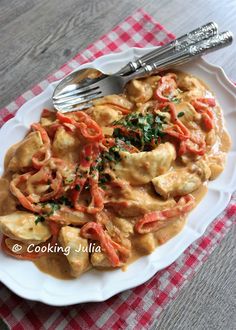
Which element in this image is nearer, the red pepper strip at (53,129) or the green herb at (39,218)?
the green herb at (39,218)

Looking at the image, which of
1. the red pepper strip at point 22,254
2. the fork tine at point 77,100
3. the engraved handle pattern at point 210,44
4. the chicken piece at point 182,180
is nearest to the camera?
the red pepper strip at point 22,254

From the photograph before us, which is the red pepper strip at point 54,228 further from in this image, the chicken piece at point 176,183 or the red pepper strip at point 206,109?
the red pepper strip at point 206,109

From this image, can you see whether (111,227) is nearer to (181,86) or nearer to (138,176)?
(138,176)

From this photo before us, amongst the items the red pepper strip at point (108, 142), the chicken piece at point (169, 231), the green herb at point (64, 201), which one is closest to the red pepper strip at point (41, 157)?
the green herb at point (64, 201)

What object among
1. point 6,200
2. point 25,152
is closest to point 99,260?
point 6,200

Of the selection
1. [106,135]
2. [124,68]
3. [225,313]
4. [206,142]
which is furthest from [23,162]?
[225,313]

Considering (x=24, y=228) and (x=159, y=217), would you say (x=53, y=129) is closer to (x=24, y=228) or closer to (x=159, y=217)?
(x=24, y=228)
